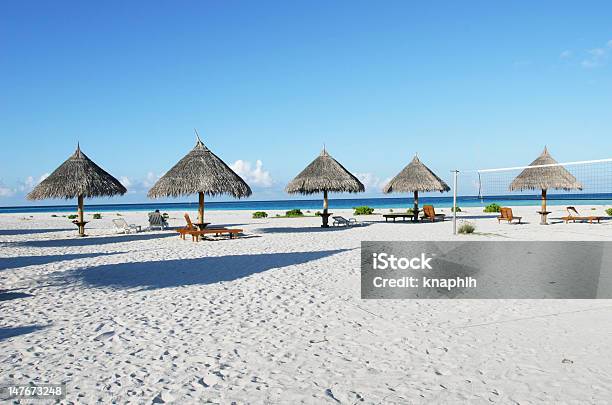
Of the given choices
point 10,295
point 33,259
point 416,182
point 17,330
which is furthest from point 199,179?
point 416,182

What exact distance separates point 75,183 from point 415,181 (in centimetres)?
1356

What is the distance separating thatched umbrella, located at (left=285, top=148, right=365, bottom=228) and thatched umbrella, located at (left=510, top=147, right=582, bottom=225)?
686 centimetres

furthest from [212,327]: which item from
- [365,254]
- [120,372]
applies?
[365,254]

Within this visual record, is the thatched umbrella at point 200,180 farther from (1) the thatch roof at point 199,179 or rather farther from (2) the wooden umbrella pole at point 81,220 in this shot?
(2) the wooden umbrella pole at point 81,220

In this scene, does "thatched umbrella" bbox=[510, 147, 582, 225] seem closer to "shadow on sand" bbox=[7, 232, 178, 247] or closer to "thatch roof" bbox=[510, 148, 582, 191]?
"thatch roof" bbox=[510, 148, 582, 191]

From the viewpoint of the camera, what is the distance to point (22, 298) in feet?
19.5

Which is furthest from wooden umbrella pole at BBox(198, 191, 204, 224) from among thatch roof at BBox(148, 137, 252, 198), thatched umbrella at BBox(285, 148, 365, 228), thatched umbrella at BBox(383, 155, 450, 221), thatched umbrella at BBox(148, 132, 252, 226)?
thatched umbrella at BBox(383, 155, 450, 221)

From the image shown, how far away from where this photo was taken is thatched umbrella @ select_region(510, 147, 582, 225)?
59.6 feet

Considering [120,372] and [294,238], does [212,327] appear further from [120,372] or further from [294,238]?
[294,238]

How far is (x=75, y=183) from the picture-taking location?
15.1 m

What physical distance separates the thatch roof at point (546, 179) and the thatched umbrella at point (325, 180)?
6.86 m

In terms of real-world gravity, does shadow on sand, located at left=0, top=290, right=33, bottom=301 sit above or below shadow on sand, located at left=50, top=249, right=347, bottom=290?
above

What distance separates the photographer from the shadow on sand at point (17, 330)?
14.5 ft

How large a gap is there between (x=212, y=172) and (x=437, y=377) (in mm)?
11620
